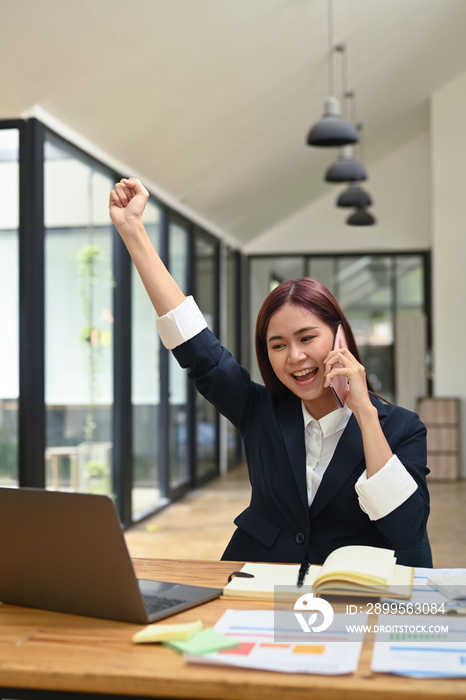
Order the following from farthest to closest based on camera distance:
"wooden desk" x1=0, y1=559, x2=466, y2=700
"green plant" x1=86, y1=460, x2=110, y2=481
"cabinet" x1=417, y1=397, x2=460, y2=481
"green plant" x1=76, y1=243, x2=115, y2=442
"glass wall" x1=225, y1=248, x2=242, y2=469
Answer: "glass wall" x1=225, y1=248, x2=242, y2=469, "cabinet" x1=417, y1=397, x2=460, y2=481, "green plant" x1=86, y1=460, x2=110, y2=481, "green plant" x1=76, y1=243, x2=115, y2=442, "wooden desk" x1=0, y1=559, x2=466, y2=700

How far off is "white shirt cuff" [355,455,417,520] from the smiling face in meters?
0.32

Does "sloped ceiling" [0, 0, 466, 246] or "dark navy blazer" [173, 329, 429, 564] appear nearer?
"dark navy blazer" [173, 329, 429, 564]

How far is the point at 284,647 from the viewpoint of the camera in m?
1.10

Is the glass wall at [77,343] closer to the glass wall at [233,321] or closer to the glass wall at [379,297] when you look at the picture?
the glass wall at [233,321]

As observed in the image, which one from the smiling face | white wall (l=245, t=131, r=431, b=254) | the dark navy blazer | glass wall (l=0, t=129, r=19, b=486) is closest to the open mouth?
the smiling face

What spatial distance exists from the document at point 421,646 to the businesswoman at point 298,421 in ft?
1.28

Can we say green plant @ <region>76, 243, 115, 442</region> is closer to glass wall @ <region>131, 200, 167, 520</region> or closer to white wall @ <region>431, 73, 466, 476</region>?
glass wall @ <region>131, 200, 167, 520</region>

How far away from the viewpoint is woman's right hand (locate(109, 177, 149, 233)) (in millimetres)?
1822

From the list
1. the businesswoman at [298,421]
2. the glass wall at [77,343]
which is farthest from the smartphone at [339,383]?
the glass wall at [77,343]

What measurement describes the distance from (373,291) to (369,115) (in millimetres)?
Result: 2517

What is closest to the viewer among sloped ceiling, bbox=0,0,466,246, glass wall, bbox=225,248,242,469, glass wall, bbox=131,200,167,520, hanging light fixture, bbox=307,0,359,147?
sloped ceiling, bbox=0,0,466,246

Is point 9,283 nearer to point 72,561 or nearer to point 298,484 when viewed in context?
point 298,484

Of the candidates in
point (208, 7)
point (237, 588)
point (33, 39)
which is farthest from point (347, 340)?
point (208, 7)

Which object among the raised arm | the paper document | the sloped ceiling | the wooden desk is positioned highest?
the sloped ceiling
